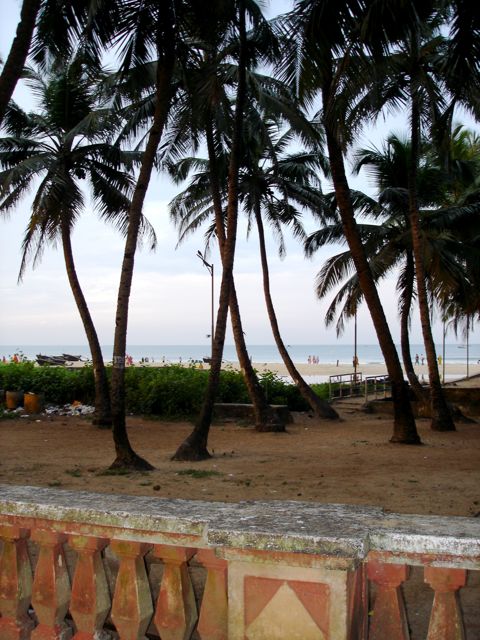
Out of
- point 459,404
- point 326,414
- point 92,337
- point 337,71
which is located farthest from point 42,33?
point 459,404

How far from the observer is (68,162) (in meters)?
16.6

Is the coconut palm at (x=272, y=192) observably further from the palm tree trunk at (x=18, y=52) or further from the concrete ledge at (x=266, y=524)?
the concrete ledge at (x=266, y=524)

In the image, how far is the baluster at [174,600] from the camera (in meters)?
2.26

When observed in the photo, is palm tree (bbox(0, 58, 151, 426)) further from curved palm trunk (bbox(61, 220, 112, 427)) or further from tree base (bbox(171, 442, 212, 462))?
tree base (bbox(171, 442, 212, 462))

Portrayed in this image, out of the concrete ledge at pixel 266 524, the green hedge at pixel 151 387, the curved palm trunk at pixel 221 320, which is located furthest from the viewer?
the green hedge at pixel 151 387

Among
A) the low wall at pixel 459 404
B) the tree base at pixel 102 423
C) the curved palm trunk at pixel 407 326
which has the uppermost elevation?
the curved palm trunk at pixel 407 326

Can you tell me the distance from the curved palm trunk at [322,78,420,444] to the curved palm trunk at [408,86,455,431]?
85.3 inches

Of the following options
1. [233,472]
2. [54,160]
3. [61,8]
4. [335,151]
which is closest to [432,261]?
[335,151]

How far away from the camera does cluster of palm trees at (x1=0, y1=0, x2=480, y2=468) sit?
816 centimetres

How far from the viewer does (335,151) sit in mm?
13016

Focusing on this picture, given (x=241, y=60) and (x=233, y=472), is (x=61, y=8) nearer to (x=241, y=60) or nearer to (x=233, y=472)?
(x=241, y=60)

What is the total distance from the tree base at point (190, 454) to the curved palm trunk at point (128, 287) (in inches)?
44.1

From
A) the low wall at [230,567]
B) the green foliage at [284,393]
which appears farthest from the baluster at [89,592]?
the green foliage at [284,393]

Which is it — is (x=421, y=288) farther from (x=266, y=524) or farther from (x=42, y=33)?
(x=266, y=524)
